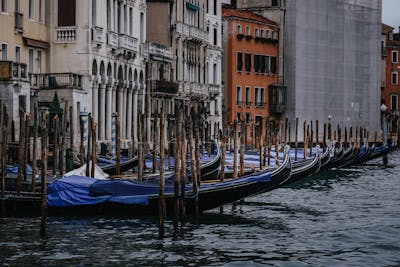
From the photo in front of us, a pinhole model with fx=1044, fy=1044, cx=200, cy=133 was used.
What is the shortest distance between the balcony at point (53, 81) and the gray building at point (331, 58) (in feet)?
56.8

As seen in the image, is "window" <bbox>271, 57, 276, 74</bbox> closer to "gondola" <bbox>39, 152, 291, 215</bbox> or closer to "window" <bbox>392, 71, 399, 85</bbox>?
"window" <bbox>392, 71, 399, 85</bbox>

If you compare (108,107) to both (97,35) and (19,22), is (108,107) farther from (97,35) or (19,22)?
(19,22)

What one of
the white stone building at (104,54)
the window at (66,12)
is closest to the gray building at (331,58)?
the white stone building at (104,54)

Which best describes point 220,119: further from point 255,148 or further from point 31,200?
point 31,200

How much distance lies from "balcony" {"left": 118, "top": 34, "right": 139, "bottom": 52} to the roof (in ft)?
34.6

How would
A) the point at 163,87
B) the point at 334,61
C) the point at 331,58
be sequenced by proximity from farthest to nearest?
the point at 334,61
the point at 331,58
the point at 163,87

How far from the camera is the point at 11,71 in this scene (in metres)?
17.6

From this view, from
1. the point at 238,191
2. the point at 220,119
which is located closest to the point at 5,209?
the point at 238,191

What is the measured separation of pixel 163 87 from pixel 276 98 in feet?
34.8

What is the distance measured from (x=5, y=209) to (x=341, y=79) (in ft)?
89.8

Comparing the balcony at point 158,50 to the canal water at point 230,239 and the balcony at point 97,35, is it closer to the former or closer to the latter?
the balcony at point 97,35

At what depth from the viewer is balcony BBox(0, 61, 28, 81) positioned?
687 inches

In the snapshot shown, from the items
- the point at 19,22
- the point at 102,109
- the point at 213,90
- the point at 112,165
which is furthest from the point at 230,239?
the point at 213,90

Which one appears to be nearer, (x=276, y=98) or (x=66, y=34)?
(x=66, y=34)
